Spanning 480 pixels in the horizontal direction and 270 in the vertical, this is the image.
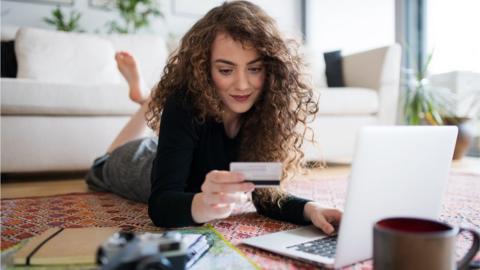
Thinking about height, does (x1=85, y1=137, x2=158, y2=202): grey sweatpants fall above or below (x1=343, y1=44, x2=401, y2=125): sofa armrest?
below

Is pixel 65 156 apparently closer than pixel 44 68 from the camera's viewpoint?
Yes

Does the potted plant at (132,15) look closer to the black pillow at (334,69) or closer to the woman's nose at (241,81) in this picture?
the black pillow at (334,69)

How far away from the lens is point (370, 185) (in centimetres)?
59

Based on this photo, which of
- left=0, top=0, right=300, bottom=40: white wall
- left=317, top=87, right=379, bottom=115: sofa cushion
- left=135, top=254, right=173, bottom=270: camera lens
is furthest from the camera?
left=0, top=0, right=300, bottom=40: white wall

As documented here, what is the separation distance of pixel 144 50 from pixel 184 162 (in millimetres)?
1965

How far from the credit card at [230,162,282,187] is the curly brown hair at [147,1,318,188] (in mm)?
345

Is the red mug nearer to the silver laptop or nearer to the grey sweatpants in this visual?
the silver laptop

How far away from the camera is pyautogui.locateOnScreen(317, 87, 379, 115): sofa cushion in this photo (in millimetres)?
2422

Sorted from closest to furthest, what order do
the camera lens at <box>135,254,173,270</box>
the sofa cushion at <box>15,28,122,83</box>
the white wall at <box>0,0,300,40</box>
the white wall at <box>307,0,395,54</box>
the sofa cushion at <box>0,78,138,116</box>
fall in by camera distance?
the camera lens at <box>135,254,173,270</box>
the sofa cushion at <box>0,78,138,116</box>
the sofa cushion at <box>15,28,122,83</box>
the white wall at <box>0,0,300,40</box>
the white wall at <box>307,0,395,54</box>

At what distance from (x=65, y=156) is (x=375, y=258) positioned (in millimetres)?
1776

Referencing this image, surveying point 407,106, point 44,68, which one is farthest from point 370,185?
point 407,106

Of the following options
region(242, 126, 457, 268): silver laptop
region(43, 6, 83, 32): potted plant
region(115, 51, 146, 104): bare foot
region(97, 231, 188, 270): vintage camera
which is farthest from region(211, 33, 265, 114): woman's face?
region(43, 6, 83, 32): potted plant

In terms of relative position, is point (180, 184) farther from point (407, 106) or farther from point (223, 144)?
point (407, 106)

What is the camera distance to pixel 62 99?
6.36ft
